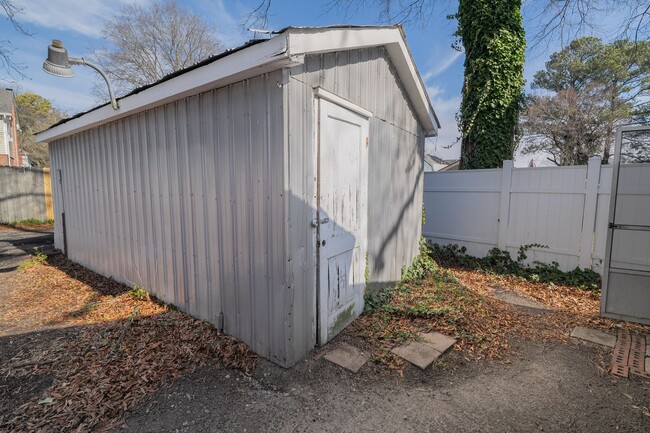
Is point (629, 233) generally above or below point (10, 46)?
below

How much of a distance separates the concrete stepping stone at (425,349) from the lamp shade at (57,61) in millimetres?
5326

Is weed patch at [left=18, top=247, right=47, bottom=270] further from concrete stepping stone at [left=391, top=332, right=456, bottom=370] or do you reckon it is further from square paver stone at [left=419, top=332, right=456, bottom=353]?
square paver stone at [left=419, top=332, right=456, bottom=353]

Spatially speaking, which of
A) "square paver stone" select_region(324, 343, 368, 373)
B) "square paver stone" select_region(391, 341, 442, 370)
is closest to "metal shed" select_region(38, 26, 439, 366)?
"square paver stone" select_region(324, 343, 368, 373)

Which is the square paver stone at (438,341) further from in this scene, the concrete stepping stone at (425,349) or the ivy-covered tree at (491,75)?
the ivy-covered tree at (491,75)

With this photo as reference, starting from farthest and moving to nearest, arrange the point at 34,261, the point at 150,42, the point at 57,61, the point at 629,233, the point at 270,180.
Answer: the point at 150,42
the point at 34,261
the point at 57,61
the point at 629,233
the point at 270,180

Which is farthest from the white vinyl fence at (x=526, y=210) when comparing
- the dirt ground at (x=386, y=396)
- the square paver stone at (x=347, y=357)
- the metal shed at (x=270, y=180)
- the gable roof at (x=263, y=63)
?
the square paver stone at (x=347, y=357)

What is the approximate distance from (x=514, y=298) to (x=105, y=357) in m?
5.08

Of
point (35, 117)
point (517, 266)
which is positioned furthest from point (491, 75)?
point (35, 117)

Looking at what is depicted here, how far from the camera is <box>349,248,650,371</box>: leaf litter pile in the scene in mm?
3137

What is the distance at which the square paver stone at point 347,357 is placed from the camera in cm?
272

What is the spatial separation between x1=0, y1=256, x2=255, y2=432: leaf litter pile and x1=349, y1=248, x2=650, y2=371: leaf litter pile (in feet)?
4.75

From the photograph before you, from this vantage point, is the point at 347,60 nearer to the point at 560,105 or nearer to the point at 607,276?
the point at 607,276

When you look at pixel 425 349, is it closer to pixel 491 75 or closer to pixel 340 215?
pixel 340 215

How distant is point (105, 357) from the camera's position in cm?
274
